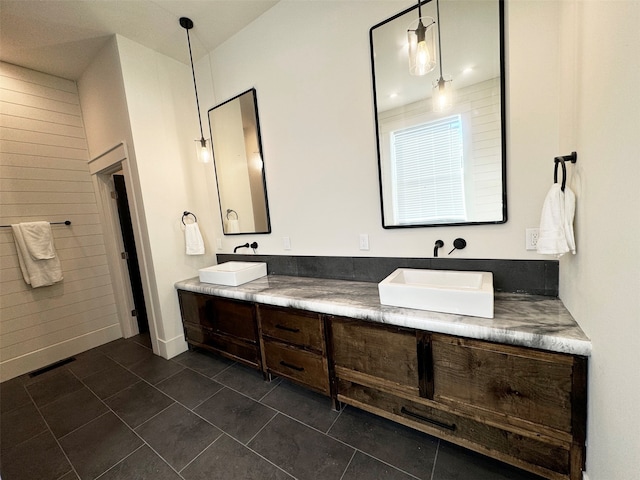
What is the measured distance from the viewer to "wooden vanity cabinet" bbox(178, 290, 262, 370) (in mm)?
2076

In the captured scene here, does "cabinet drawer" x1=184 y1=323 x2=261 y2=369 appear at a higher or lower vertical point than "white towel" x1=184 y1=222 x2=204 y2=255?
lower

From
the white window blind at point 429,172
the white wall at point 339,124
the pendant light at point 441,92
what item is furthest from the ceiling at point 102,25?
the white window blind at point 429,172

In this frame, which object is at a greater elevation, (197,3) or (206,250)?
(197,3)

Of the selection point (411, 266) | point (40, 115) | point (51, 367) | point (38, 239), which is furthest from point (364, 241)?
point (40, 115)

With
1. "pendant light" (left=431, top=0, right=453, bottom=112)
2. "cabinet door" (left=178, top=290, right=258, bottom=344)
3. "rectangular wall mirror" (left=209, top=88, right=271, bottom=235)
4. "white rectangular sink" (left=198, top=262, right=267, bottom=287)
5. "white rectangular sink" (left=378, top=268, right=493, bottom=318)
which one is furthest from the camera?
"rectangular wall mirror" (left=209, top=88, right=271, bottom=235)

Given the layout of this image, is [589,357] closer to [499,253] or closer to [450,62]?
[499,253]

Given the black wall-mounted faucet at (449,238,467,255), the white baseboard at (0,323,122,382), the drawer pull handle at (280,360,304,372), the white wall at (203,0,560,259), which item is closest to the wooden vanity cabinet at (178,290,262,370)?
the drawer pull handle at (280,360,304,372)

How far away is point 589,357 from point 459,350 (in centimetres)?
45

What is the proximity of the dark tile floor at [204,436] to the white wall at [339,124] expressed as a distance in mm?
1146

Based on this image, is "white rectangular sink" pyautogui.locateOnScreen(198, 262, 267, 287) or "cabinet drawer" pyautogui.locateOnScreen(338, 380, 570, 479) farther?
"white rectangular sink" pyautogui.locateOnScreen(198, 262, 267, 287)

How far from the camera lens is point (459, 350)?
123cm

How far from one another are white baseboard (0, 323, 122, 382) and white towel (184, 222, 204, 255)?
165 centimetres

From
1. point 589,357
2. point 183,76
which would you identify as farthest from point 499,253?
point 183,76

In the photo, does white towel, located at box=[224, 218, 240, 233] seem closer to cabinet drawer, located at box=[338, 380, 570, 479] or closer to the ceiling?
the ceiling
